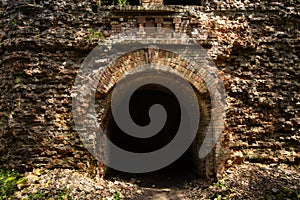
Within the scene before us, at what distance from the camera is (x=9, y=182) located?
16.7 ft

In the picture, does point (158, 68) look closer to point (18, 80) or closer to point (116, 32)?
point (116, 32)

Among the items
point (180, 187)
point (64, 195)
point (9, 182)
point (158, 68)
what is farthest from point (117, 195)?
point (158, 68)

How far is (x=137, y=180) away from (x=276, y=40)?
445 cm

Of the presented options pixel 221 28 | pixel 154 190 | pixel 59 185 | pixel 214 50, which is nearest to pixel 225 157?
pixel 154 190

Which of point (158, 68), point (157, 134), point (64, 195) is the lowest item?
point (157, 134)

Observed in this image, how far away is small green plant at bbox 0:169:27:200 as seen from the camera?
4938mm

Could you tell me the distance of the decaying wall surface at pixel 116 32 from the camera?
17.8ft

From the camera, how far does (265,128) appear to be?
566cm

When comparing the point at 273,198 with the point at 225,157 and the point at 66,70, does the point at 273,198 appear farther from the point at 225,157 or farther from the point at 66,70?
the point at 66,70

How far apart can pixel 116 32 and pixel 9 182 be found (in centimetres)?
355

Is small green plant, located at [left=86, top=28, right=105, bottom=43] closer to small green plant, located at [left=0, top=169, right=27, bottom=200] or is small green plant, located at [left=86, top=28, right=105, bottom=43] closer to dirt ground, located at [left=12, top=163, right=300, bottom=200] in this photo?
dirt ground, located at [left=12, top=163, right=300, bottom=200]

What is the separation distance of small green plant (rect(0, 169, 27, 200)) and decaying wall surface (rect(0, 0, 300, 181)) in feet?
0.59

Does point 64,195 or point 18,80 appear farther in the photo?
point 18,80

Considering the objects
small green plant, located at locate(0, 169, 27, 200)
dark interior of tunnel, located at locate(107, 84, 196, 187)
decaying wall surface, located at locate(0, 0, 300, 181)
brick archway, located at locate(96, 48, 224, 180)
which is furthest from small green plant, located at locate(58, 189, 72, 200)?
dark interior of tunnel, located at locate(107, 84, 196, 187)
